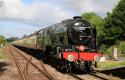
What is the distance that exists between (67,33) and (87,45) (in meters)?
1.47

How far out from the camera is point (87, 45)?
20.2 m

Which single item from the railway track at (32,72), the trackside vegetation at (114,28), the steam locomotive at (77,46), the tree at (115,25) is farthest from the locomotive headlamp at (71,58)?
the tree at (115,25)

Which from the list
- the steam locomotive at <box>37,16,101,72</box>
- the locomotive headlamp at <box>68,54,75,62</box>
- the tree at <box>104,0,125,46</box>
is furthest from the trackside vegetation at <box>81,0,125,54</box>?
the locomotive headlamp at <box>68,54,75,62</box>

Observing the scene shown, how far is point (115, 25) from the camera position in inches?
2366

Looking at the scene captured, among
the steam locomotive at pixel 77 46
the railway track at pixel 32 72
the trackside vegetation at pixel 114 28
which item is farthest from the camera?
the trackside vegetation at pixel 114 28

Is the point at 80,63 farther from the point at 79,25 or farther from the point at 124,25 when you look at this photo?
the point at 124,25

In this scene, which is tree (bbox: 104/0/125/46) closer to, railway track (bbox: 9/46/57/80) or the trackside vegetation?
the trackside vegetation

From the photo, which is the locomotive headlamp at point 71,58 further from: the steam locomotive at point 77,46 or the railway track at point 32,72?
the railway track at point 32,72

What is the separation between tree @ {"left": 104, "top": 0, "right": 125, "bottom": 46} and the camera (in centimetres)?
5847

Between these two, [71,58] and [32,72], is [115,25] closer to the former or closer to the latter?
[32,72]

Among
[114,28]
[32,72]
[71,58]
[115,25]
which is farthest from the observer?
[115,25]

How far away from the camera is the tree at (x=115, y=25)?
5847 cm

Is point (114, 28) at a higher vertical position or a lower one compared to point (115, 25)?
lower

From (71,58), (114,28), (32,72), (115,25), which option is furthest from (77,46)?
(115,25)
